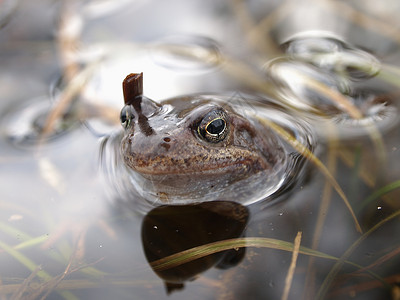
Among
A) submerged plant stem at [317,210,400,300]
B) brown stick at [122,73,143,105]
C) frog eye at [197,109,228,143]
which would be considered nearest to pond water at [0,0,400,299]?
submerged plant stem at [317,210,400,300]

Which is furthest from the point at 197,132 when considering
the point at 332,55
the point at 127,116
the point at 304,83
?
the point at 332,55

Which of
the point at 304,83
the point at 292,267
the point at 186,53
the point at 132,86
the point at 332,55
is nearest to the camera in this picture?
the point at 292,267

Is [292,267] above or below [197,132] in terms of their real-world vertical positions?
below

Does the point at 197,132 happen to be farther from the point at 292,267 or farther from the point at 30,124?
the point at 30,124

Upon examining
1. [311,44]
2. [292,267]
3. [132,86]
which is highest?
[311,44]

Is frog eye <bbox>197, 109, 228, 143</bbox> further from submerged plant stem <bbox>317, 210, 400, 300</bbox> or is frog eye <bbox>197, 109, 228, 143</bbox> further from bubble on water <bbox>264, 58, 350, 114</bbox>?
bubble on water <bbox>264, 58, 350, 114</bbox>

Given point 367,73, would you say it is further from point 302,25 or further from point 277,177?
point 277,177

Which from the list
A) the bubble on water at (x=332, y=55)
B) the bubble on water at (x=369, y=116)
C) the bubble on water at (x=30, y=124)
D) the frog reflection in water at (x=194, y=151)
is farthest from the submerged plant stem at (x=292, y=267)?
the bubble on water at (x=30, y=124)
